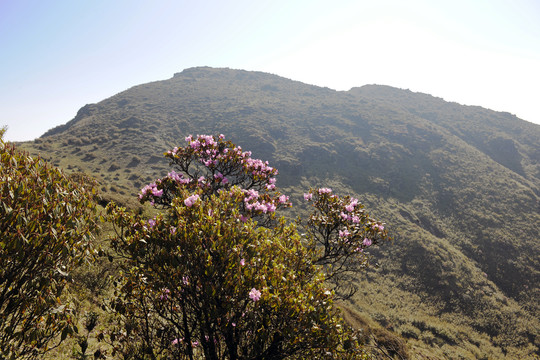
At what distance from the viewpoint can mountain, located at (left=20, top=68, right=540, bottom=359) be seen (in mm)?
28641

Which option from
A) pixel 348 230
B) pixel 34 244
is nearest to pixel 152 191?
pixel 34 244

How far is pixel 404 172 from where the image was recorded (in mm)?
67312

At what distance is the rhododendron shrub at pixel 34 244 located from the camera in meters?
2.46

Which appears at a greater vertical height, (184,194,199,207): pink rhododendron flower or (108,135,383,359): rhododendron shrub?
(184,194,199,207): pink rhododendron flower

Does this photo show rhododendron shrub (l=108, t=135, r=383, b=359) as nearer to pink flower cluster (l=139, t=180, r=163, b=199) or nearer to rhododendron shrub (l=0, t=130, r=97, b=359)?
rhododendron shrub (l=0, t=130, r=97, b=359)

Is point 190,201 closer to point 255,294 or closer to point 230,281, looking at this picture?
point 230,281

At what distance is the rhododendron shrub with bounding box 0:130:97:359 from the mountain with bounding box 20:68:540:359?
15280 mm

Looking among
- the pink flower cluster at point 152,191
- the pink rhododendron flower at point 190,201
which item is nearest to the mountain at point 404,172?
the pink flower cluster at point 152,191

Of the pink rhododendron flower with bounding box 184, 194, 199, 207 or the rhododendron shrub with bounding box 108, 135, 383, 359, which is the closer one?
the rhododendron shrub with bounding box 108, 135, 383, 359

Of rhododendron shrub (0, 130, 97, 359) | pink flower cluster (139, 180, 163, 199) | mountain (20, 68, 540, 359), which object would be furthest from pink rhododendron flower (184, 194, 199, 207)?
mountain (20, 68, 540, 359)

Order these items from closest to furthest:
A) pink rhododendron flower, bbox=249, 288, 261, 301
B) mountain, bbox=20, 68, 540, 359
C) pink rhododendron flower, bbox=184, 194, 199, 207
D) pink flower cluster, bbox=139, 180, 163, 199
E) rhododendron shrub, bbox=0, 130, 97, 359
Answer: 1. rhododendron shrub, bbox=0, 130, 97, 359
2. pink rhododendron flower, bbox=249, 288, 261, 301
3. pink rhododendron flower, bbox=184, 194, 199, 207
4. pink flower cluster, bbox=139, 180, 163, 199
5. mountain, bbox=20, 68, 540, 359

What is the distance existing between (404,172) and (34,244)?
245 feet

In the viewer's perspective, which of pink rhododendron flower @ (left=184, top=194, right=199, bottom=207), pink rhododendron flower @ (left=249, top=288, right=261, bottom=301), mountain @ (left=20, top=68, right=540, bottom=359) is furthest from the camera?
mountain @ (left=20, top=68, right=540, bottom=359)

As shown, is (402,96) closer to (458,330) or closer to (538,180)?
(538,180)
